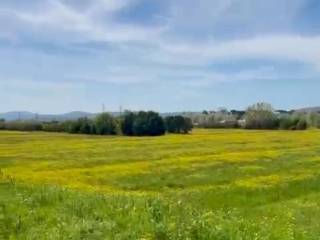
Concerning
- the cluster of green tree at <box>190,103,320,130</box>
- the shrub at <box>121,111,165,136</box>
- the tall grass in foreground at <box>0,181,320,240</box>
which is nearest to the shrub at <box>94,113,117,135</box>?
the shrub at <box>121,111,165,136</box>

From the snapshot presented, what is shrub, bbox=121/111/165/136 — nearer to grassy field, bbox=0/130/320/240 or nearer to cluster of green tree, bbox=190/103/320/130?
cluster of green tree, bbox=190/103/320/130

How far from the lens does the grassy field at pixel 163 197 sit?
48.7ft

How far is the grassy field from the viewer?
14.9m

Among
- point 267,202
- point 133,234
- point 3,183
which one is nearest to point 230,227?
point 133,234

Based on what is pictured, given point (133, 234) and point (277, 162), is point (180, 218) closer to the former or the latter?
point (133, 234)

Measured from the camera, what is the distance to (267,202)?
1104 inches

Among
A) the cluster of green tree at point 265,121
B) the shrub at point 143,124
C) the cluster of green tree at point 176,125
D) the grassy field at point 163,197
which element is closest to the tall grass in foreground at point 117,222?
the grassy field at point 163,197

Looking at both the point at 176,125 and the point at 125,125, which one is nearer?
the point at 125,125

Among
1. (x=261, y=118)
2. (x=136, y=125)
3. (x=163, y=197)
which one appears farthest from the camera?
(x=261, y=118)

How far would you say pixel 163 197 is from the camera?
83.5ft

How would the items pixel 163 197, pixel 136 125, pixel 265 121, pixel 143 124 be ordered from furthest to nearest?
pixel 265 121 < pixel 136 125 < pixel 143 124 < pixel 163 197

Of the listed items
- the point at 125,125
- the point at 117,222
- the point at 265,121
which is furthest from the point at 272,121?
the point at 117,222

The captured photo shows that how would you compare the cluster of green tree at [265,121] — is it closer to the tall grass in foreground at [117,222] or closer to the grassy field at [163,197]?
the grassy field at [163,197]

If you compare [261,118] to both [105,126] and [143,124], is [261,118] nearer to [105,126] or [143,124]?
[143,124]
